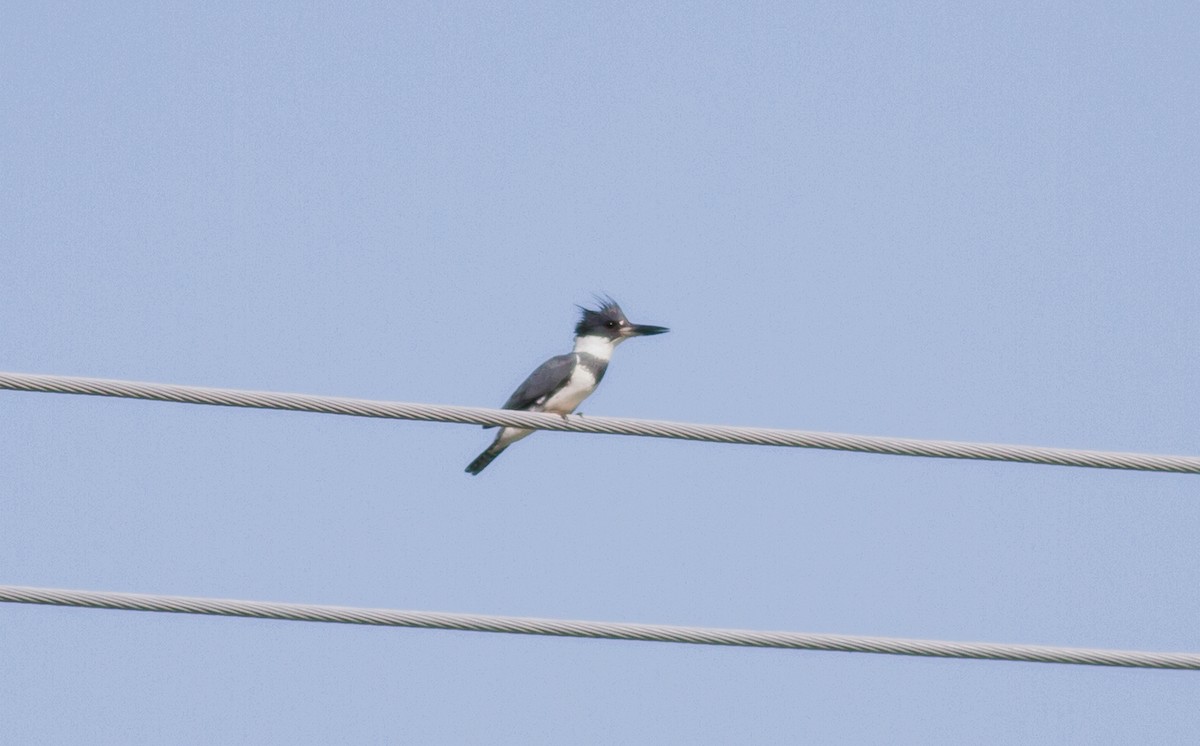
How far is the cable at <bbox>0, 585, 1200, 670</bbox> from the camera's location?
4188 millimetres

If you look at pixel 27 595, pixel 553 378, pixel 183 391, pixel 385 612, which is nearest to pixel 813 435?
pixel 385 612

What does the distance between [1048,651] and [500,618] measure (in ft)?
4.07

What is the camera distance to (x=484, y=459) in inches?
312

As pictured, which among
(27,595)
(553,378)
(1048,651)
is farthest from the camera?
(553,378)

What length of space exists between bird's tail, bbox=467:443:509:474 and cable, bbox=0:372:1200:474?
10.2ft

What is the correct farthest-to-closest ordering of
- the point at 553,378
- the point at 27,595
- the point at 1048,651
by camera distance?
the point at 553,378
the point at 1048,651
the point at 27,595

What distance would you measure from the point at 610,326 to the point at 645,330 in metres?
0.15

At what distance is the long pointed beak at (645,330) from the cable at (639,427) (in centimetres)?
347

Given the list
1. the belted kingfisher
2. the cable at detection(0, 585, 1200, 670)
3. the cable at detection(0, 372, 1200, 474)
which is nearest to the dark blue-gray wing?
the belted kingfisher

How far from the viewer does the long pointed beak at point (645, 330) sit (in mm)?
8258

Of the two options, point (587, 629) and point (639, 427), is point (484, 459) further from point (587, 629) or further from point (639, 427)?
point (587, 629)

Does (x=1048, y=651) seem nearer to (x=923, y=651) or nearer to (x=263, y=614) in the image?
(x=923, y=651)

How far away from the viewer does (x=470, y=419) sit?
460 cm

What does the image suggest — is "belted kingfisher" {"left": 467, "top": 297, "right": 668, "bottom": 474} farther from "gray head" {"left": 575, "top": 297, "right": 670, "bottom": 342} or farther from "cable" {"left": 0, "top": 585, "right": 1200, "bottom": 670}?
"cable" {"left": 0, "top": 585, "right": 1200, "bottom": 670}
